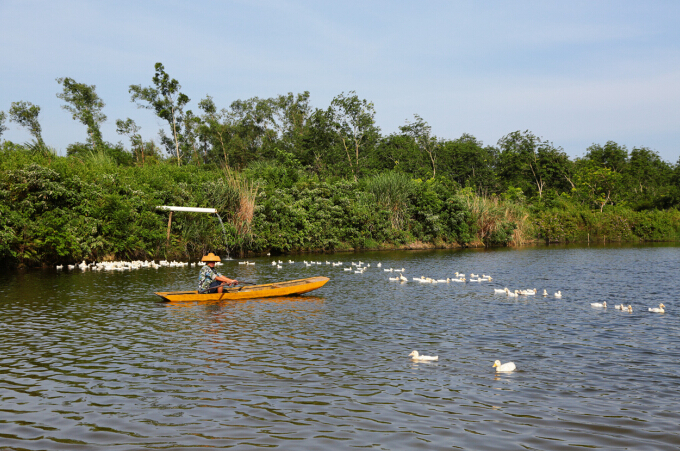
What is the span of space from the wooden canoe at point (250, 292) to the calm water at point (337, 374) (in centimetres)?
44

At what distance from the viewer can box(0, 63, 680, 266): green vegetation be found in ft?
96.6

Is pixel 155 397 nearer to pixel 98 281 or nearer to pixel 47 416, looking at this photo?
pixel 47 416

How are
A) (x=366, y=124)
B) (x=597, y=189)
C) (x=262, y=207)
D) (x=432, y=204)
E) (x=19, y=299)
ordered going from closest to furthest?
1. (x=19, y=299)
2. (x=262, y=207)
3. (x=432, y=204)
4. (x=366, y=124)
5. (x=597, y=189)

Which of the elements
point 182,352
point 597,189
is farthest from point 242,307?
point 597,189

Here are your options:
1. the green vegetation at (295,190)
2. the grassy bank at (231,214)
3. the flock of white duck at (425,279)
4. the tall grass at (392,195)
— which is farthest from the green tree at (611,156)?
the flock of white duck at (425,279)

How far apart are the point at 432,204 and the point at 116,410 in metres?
44.3

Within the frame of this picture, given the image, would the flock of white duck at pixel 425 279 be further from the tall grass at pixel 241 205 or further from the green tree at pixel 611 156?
the green tree at pixel 611 156

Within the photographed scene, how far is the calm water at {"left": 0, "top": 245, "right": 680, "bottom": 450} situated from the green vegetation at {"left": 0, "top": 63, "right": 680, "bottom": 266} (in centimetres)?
1268

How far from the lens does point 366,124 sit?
63.4 metres

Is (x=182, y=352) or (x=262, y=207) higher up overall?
(x=262, y=207)

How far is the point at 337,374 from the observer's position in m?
8.95

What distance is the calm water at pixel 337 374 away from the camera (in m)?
6.47

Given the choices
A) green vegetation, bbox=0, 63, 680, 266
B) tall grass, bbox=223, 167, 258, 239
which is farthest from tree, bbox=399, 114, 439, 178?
tall grass, bbox=223, 167, 258, 239

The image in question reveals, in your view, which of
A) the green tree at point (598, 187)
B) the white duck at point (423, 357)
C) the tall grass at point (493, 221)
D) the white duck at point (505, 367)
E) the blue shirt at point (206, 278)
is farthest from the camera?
the green tree at point (598, 187)
